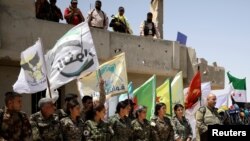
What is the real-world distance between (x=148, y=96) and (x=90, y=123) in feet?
9.28

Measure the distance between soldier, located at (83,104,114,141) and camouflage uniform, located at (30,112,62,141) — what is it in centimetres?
63

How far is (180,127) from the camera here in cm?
892

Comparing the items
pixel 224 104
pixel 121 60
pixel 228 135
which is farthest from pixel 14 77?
pixel 228 135

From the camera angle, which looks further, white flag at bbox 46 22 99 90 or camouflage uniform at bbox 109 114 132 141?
camouflage uniform at bbox 109 114 132 141

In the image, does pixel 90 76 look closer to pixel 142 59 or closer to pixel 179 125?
pixel 179 125

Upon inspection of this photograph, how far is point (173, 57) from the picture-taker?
1458 cm

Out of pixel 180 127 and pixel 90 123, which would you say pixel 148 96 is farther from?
pixel 90 123

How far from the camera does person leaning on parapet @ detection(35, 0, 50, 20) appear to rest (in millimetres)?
11539

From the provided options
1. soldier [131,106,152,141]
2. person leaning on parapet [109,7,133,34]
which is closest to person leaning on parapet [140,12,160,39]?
person leaning on parapet [109,7,133,34]

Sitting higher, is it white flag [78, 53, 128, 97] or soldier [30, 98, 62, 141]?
white flag [78, 53, 128, 97]

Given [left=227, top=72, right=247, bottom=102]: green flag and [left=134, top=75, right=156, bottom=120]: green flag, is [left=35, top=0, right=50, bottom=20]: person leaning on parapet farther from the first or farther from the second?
[left=227, top=72, right=247, bottom=102]: green flag

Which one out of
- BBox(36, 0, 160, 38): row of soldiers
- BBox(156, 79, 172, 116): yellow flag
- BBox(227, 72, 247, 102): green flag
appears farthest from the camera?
BBox(227, 72, 247, 102): green flag

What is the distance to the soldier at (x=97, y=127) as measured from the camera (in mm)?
7074

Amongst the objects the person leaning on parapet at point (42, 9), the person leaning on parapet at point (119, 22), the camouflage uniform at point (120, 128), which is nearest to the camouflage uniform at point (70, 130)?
the camouflage uniform at point (120, 128)
